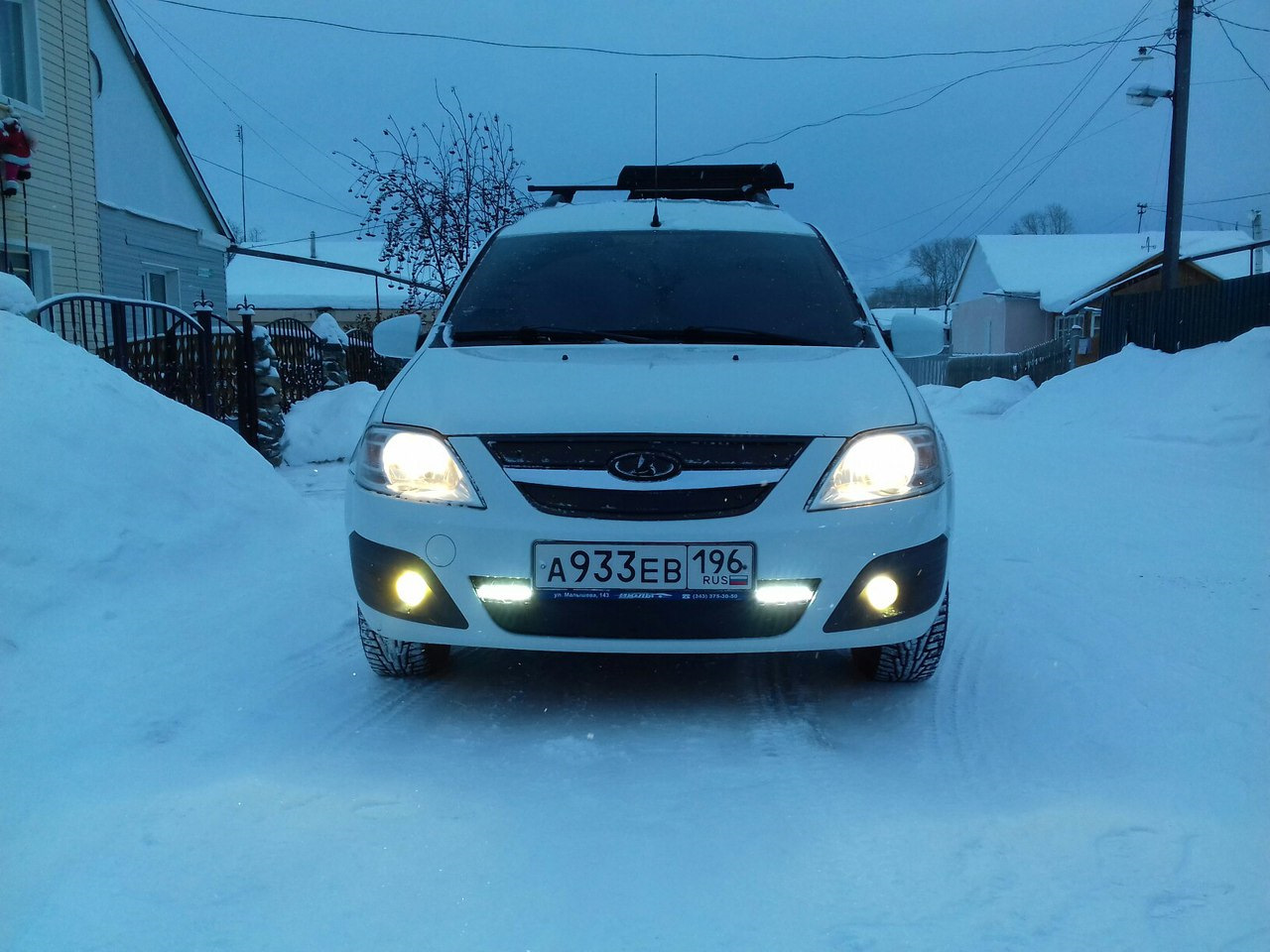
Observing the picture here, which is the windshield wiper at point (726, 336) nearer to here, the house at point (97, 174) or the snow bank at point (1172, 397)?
the snow bank at point (1172, 397)

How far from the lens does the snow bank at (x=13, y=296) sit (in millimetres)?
6137

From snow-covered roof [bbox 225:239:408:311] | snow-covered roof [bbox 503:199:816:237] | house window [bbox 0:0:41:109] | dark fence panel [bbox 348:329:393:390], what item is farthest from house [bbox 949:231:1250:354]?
snow-covered roof [bbox 503:199:816:237]

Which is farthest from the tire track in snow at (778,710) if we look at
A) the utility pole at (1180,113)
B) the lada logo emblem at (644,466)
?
the utility pole at (1180,113)

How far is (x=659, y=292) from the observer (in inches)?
158

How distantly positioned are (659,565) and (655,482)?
0.23 meters

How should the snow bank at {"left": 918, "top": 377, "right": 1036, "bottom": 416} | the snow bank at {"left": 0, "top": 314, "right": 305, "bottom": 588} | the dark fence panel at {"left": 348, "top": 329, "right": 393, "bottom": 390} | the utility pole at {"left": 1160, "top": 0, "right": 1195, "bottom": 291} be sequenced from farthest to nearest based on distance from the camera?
the snow bank at {"left": 918, "top": 377, "right": 1036, "bottom": 416}
the utility pole at {"left": 1160, "top": 0, "right": 1195, "bottom": 291}
the dark fence panel at {"left": 348, "top": 329, "right": 393, "bottom": 390}
the snow bank at {"left": 0, "top": 314, "right": 305, "bottom": 588}

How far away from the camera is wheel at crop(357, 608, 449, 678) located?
3398mm

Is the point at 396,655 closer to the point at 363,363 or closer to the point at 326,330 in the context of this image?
the point at 326,330

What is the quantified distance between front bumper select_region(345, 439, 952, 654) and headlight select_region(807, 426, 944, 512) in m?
0.04

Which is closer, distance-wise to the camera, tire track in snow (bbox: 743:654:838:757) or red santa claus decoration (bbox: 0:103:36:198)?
tire track in snow (bbox: 743:654:838:757)

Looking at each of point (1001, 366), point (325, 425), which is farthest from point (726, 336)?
point (1001, 366)

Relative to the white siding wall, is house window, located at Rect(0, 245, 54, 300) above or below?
below

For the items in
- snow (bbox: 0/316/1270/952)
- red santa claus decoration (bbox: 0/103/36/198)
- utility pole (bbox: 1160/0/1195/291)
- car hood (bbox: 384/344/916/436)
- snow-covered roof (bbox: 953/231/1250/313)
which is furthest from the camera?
snow-covered roof (bbox: 953/231/1250/313)

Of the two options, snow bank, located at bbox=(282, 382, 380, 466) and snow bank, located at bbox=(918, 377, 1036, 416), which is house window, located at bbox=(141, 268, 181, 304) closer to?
snow bank, located at bbox=(282, 382, 380, 466)
